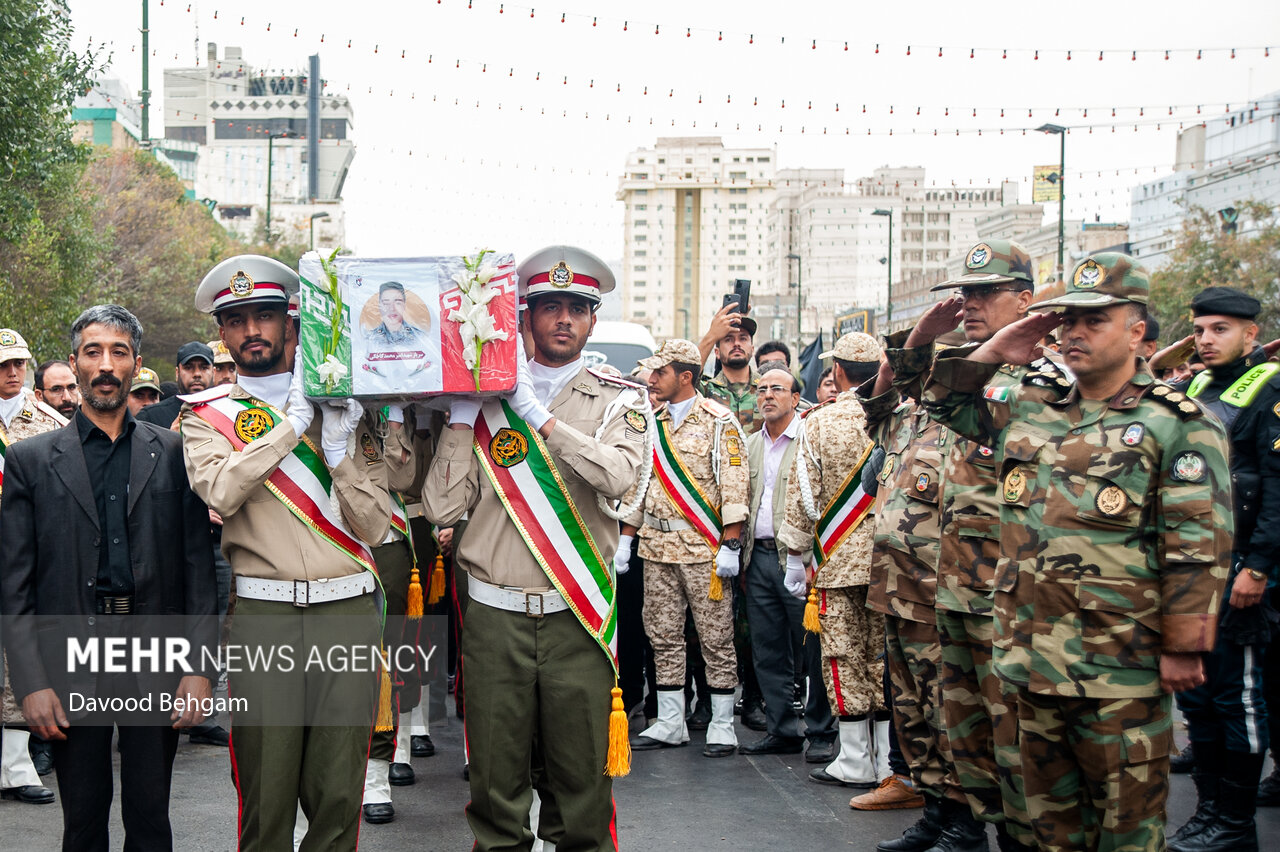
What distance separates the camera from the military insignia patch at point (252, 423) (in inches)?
176

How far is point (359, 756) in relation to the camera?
442cm

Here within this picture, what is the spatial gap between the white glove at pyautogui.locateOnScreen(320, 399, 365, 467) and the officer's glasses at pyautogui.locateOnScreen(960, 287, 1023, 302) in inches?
109

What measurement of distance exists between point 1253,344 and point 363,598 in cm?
507

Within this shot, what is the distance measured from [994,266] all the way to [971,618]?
1574 mm

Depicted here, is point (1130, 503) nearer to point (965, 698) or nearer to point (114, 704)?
point (965, 698)

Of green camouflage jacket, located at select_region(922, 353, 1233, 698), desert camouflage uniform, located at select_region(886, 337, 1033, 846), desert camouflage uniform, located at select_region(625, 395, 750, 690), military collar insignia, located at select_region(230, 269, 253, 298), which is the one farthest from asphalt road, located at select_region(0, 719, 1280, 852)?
military collar insignia, located at select_region(230, 269, 253, 298)

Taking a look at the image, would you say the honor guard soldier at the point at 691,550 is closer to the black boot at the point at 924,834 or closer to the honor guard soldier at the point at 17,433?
the black boot at the point at 924,834

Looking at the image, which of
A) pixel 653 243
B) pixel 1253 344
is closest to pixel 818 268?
pixel 653 243

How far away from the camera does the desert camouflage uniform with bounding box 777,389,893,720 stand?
22.2ft

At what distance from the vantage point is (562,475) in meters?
4.70

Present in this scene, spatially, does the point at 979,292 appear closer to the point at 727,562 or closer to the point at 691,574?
the point at 727,562

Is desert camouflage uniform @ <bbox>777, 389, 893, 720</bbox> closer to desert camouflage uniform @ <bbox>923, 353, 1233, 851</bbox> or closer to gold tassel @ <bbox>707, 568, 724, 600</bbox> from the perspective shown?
gold tassel @ <bbox>707, 568, 724, 600</bbox>

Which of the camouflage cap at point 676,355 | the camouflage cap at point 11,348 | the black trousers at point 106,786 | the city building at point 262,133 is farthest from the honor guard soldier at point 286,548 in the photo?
the city building at point 262,133

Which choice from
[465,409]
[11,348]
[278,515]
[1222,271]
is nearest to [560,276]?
[465,409]
